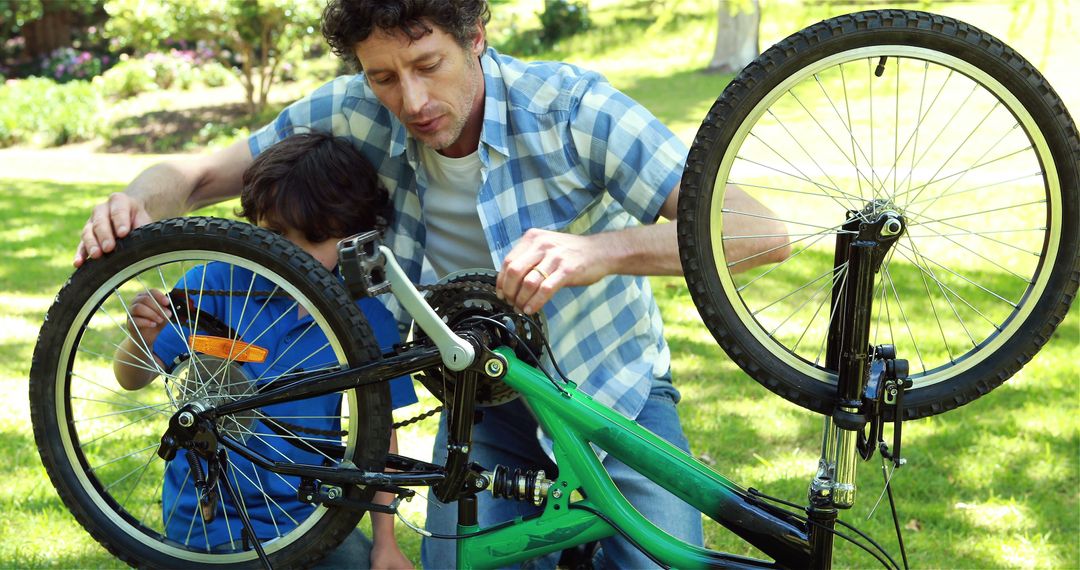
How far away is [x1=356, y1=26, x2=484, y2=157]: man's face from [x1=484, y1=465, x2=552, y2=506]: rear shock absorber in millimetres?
779

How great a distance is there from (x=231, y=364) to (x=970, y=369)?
150cm

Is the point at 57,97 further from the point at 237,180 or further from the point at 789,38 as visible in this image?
the point at 789,38

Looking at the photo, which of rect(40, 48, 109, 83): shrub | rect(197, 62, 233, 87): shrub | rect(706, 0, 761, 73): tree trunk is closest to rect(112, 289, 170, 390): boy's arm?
rect(706, 0, 761, 73): tree trunk

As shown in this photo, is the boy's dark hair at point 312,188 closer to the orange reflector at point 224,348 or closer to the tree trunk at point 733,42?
the orange reflector at point 224,348

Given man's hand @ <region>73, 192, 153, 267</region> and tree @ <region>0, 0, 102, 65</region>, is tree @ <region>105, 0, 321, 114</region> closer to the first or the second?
tree @ <region>0, 0, 102, 65</region>

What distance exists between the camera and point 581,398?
6.68ft

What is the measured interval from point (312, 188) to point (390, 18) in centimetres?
48

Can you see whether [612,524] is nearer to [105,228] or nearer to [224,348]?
[224,348]

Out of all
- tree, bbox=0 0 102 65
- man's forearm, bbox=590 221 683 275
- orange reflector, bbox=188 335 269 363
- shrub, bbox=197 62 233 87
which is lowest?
orange reflector, bbox=188 335 269 363

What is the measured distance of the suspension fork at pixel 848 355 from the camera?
1.78m

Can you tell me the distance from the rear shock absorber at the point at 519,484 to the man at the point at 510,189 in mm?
351

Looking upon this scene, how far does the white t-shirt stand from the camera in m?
2.50

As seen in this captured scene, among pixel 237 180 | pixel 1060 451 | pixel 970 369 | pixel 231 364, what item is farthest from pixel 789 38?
pixel 1060 451

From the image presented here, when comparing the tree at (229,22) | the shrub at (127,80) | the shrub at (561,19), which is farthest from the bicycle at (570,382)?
the shrub at (561,19)
